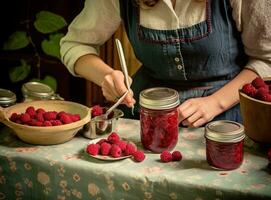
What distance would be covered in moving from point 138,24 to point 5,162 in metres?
0.54

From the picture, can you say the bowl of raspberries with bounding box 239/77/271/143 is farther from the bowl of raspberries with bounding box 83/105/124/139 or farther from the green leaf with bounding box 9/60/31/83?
the green leaf with bounding box 9/60/31/83

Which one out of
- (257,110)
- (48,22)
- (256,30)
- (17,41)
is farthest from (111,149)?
(17,41)

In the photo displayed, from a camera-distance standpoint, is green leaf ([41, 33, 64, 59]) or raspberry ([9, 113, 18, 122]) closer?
raspberry ([9, 113, 18, 122])

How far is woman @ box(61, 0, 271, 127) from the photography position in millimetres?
1460

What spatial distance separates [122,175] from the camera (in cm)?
118

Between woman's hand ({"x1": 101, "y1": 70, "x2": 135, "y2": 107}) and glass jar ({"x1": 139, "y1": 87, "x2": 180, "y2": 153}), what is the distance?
0.32ft

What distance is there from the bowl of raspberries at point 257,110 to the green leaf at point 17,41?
1.53 meters

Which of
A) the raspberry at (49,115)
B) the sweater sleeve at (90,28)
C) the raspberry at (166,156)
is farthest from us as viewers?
the sweater sleeve at (90,28)

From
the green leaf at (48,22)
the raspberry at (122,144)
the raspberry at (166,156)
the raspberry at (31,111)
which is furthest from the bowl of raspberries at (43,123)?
the green leaf at (48,22)

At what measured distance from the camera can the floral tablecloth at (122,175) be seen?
1.13 metres

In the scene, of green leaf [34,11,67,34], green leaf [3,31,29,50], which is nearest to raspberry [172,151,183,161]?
green leaf [34,11,67,34]

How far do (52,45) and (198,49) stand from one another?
3.92ft

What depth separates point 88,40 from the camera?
169 cm

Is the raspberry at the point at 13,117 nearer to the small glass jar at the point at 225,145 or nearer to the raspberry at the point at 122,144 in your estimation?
the raspberry at the point at 122,144
